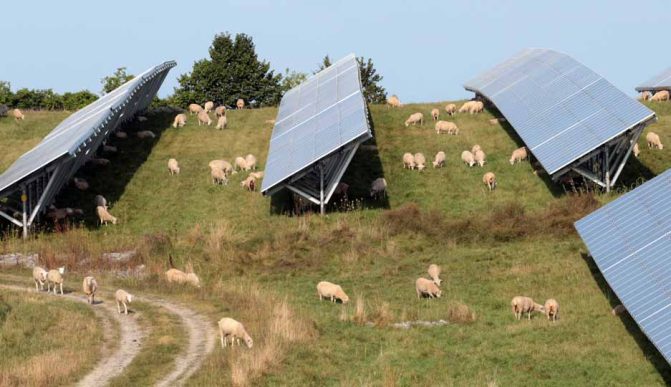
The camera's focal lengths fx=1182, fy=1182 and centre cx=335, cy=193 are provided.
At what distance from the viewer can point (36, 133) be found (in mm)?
79625

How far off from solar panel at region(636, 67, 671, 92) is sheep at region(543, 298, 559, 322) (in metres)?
50.4

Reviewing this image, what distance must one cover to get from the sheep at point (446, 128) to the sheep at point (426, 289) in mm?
29706

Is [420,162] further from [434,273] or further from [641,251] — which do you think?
[641,251]

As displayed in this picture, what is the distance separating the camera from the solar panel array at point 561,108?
188ft

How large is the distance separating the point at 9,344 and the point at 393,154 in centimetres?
3561

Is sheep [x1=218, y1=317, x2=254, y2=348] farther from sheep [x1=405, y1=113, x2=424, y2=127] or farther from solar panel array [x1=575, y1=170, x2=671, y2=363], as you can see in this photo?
sheep [x1=405, y1=113, x2=424, y2=127]

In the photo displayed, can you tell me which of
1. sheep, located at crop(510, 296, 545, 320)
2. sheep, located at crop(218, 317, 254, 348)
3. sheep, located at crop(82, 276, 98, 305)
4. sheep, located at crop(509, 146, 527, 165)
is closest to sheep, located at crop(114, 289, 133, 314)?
sheep, located at crop(82, 276, 98, 305)

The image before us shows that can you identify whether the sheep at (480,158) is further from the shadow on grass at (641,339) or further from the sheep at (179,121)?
the sheep at (179,121)

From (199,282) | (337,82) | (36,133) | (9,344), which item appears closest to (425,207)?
(199,282)

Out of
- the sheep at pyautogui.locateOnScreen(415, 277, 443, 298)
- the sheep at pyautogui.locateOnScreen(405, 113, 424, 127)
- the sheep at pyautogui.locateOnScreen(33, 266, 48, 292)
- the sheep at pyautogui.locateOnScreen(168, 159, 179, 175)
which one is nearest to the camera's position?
the sheep at pyautogui.locateOnScreen(415, 277, 443, 298)

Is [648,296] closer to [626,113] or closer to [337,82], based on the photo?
[626,113]

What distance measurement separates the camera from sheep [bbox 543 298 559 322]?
38875mm

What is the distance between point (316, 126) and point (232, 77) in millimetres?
60559

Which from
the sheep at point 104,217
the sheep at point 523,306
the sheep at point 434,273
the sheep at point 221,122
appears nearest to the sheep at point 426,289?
the sheep at point 434,273
